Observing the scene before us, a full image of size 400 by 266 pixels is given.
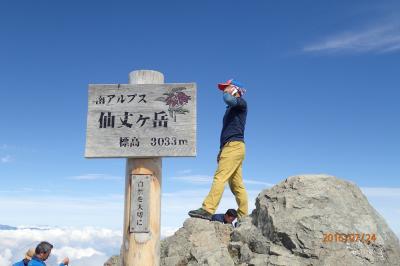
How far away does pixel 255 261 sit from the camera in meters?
7.54

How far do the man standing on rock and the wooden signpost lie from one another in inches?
109

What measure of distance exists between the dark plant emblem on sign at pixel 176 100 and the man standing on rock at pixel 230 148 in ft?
8.75

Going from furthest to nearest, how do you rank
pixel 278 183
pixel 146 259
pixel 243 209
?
1. pixel 243 209
2. pixel 278 183
3. pixel 146 259

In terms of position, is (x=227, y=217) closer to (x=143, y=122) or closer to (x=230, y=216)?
(x=230, y=216)

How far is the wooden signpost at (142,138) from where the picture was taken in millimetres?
6066

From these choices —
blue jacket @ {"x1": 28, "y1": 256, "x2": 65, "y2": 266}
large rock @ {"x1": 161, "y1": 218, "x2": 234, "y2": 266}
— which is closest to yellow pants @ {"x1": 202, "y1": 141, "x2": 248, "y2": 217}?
large rock @ {"x1": 161, "y1": 218, "x2": 234, "y2": 266}

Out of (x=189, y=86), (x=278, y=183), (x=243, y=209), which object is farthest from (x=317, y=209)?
(x=189, y=86)

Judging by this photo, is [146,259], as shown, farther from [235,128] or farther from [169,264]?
[235,128]

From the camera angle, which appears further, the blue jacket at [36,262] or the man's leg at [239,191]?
the man's leg at [239,191]

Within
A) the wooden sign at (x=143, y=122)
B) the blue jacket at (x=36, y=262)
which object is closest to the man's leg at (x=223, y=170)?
the wooden sign at (x=143, y=122)

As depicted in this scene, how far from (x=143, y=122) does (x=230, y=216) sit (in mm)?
4455

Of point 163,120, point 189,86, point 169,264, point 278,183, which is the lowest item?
point 169,264

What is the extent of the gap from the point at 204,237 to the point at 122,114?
3.66 meters
